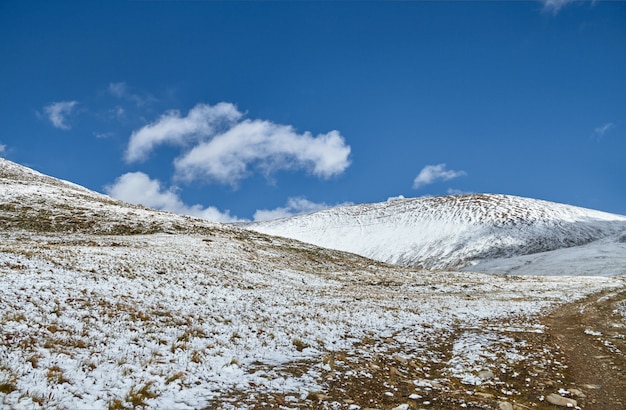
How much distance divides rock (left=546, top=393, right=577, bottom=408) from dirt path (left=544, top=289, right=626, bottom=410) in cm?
19

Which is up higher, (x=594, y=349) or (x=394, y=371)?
(x=594, y=349)

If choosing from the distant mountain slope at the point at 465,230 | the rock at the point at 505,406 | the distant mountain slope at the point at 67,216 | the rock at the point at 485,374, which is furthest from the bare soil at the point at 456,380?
the distant mountain slope at the point at 465,230

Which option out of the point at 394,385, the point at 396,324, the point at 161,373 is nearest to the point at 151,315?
the point at 161,373

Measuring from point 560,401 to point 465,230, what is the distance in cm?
15830

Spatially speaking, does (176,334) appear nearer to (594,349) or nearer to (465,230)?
(594,349)

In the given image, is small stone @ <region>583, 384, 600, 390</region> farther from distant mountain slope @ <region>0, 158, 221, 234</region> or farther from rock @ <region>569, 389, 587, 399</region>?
distant mountain slope @ <region>0, 158, 221, 234</region>

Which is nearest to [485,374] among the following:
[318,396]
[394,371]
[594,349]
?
[394,371]

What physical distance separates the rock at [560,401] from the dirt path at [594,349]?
0.63 feet

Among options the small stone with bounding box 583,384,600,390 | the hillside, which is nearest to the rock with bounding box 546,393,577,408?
the hillside

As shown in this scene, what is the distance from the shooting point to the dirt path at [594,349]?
976 centimetres

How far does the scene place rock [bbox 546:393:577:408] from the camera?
905 centimetres

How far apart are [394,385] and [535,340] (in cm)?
919

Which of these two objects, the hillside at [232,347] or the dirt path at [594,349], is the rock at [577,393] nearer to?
the dirt path at [594,349]

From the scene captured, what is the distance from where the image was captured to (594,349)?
1467cm
